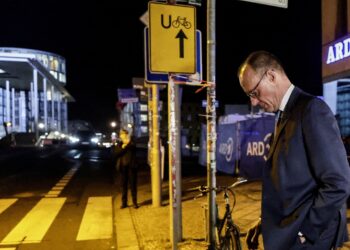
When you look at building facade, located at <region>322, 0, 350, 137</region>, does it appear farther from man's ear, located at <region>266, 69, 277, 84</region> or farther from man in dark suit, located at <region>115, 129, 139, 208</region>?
man's ear, located at <region>266, 69, 277, 84</region>

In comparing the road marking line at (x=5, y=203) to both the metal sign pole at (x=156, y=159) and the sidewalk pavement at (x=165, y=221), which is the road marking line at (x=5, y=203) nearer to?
the sidewalk pavement at (x=165, y=221)

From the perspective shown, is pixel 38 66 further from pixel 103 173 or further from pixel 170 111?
pixel 170 111

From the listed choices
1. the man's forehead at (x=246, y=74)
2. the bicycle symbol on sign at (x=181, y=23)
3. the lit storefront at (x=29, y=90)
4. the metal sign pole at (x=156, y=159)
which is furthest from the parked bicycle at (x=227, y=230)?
the lit storefront at (x=29, y=90)

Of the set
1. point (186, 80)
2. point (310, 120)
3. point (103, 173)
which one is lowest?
point (103, 173)

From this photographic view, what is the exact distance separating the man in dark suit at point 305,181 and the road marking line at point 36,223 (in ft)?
20.0

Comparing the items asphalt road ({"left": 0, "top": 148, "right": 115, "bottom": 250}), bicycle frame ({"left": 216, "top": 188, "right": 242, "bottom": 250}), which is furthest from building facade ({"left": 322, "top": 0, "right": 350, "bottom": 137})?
bicycle frame ({"left": 216, "top": 188, "right": 242, "bottom": 250})

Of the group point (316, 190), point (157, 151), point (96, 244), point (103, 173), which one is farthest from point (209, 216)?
point (103, 173)

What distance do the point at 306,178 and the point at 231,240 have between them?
287 cm

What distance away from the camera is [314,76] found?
103 ft

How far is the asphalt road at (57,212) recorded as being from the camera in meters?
7.32

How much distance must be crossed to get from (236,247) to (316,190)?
2773 mm

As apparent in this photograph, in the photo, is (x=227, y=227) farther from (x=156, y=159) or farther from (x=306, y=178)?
(x=156, y=159)

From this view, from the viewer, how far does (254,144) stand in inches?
532

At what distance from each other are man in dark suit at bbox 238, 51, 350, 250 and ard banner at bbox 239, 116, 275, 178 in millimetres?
10283
